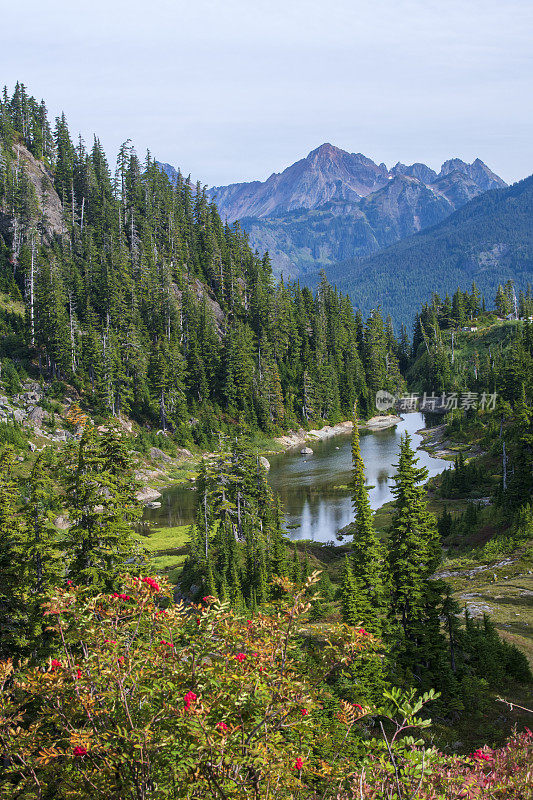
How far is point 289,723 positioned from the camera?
6.41m

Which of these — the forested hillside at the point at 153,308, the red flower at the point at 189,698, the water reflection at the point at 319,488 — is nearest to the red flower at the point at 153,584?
the red flower at the point at 189,698

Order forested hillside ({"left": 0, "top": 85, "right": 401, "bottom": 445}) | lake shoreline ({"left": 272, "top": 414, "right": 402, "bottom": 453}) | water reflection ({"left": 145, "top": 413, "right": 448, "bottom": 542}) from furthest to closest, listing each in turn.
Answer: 1. lake shoreline ({"left": 272, "top": 414, "right": 402, "bottom": 453})
2. forested hillside ({"left": 0, "top": 85, "right": 401, "bottom": 445})
3. water reflection ({"left": 145, "top": 413, "right": 448, "bottom": 542})

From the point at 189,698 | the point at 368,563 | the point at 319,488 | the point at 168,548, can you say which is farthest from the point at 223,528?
the point at 189,698

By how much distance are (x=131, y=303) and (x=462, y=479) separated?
214 feet

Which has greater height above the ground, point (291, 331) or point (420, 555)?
point (291, 331)

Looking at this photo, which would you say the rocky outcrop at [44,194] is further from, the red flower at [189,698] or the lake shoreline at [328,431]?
the red flower at [189,698]

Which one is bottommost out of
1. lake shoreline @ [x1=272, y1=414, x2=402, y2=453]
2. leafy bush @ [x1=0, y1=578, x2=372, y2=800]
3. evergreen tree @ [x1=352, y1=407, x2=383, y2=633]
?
lake shoreline @ [x1=272, y1=414, x2=402, y2=453]

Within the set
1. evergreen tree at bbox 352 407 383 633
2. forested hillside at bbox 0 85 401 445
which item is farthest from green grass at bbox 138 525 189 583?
forested hillside at bbox 0 85 401 445

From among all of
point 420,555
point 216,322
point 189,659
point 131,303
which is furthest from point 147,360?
point 189,659

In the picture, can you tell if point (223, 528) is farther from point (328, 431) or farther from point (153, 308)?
point (328, 431)

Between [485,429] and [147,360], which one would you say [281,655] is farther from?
[147,360]

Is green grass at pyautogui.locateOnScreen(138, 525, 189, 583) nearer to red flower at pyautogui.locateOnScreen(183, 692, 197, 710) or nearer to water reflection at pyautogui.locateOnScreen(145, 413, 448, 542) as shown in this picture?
water reflection at pyautogui.locateOnScreen(145, 413, 448, 542)

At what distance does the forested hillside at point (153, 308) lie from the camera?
86688 millimetres

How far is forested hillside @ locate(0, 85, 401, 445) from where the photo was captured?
86.7 m
